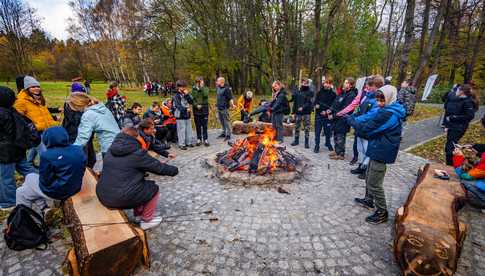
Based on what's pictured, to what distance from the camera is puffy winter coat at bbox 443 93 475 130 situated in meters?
5.77

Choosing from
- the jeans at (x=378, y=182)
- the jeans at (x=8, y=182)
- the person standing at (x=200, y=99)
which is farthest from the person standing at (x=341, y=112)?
the jeans at (x=8, y=182)

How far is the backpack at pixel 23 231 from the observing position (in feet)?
10.5

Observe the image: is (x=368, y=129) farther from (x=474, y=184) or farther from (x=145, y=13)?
(x=145, y=13)

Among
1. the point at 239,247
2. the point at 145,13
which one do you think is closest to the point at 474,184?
the point at 239,247

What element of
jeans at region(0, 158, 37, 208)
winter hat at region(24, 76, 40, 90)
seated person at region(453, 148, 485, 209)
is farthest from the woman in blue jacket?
winter hat at region(24, 76, 40, 90)

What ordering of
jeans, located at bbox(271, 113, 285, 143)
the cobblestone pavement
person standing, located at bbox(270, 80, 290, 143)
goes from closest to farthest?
the cobblestone pavement, person standing, located at bbox(270, 80, 290, 143), jeans, located at bbox(271, 113, 285, 143)

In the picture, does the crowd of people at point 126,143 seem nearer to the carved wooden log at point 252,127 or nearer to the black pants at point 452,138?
the black pants at point 452,138

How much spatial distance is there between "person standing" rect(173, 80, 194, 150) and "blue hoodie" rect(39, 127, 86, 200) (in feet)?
13.8

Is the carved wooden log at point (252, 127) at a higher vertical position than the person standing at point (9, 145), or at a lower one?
lower

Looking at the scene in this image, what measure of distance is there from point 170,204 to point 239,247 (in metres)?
1.75

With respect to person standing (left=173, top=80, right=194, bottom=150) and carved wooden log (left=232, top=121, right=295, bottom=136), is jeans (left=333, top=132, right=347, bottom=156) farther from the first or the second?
person standing (left=173, top=80, right=194, bottom=150)

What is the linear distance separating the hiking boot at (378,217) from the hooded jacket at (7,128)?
6002mm

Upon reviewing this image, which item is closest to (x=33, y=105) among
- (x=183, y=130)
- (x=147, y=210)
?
(x=147, y=210)

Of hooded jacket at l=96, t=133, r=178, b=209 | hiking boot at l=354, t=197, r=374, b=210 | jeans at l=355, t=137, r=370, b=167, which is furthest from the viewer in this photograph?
jeans at l=355, t=137, r=370, b=167
